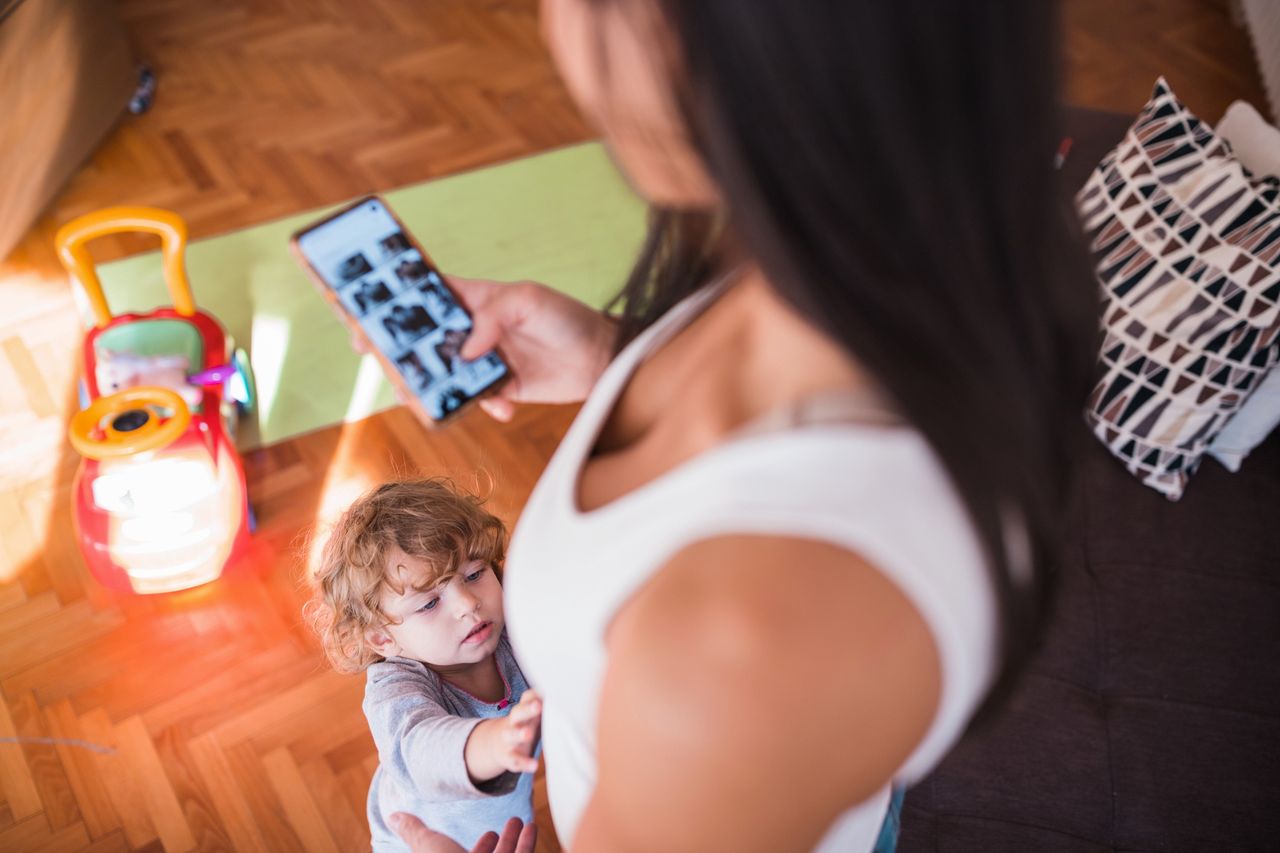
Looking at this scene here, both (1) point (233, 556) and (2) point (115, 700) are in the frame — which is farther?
(1) point (233, 556)

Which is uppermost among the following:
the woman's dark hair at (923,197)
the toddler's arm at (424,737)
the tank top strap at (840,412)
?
the woman's dark hair at (923,197)

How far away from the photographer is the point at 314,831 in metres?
1.50

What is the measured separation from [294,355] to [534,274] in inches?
22.4

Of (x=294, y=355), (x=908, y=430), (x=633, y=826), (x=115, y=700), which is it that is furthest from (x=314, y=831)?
(x=908, y=430)

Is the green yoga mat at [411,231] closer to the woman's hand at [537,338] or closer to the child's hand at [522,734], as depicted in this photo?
the woman's hand at [537,338]

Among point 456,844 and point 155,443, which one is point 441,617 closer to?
point 456,844

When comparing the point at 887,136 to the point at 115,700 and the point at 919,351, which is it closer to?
the point at 919,351

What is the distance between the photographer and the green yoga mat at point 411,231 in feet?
6.81

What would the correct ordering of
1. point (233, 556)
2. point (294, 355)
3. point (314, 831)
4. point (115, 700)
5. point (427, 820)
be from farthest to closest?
point (294, 355), point (233, 556), point (115, 700), point (314, 831), point (427, 820)

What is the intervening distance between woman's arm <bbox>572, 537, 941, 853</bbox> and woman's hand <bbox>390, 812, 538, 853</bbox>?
485 millimetres

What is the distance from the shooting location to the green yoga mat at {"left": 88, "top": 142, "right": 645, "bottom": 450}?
2.08 metres

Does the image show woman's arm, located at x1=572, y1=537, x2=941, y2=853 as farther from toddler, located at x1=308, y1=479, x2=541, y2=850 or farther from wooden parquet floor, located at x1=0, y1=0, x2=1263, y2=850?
wooden parquet floor, located at x1=0, y1=0, x2=1263, y2=850

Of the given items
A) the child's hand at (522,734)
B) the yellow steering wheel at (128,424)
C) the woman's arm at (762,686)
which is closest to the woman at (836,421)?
the woman's arm at (762,686)

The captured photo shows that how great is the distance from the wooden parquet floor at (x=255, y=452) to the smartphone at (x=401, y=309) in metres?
0.80
